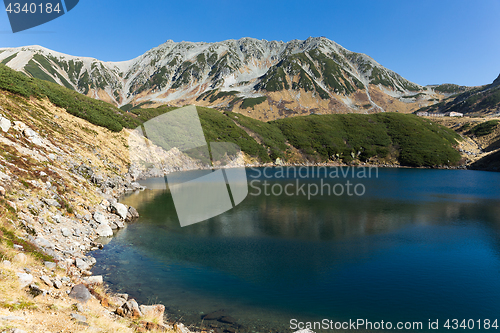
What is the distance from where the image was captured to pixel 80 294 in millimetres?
11898

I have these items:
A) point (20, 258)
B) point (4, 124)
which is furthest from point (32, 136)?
point (20, 258)

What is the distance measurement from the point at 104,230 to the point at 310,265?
19554 millimetres

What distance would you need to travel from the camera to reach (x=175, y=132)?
8962 cm

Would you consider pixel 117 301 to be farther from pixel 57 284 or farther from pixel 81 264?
pixel 81 264

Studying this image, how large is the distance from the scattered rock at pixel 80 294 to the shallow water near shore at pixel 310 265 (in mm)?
3912

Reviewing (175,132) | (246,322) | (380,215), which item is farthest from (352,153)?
(246,322)

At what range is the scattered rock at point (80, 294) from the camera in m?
11.6

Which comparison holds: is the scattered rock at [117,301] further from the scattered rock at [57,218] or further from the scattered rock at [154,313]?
the scattered rock at [57,218]

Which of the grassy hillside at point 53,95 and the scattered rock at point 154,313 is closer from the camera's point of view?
the scattered rock at point 154,313

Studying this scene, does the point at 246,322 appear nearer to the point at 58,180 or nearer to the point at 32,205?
the point at 32,205

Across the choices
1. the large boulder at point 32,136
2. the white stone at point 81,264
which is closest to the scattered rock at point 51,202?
the white stone at point 81,264

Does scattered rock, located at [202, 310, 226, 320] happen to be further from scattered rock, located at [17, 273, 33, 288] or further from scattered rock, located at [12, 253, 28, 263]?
scattered rock, located at [12, 253, 28, 263]

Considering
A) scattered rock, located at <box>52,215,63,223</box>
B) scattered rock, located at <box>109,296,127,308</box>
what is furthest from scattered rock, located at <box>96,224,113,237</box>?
scattered rock, located at <box>109,296,127,308</box>

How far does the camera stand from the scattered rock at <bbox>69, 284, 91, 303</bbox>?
11.6 m
